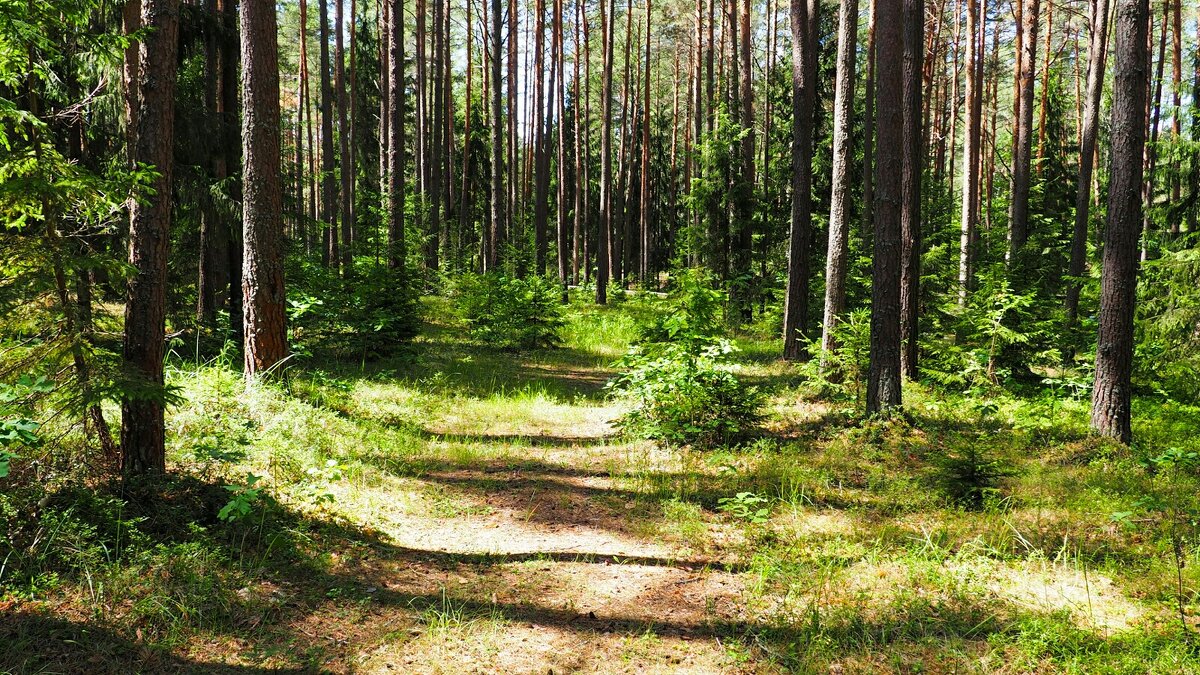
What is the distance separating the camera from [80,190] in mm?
4082

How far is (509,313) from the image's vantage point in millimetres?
15352

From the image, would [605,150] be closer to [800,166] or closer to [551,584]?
[800,166]

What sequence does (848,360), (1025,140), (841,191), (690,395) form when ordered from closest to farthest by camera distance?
(690,395)
(848,360)
(841,191)
(1025,140)

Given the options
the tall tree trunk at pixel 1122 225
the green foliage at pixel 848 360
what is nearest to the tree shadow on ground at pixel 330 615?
the tall tree trunk at pixel 1122 225

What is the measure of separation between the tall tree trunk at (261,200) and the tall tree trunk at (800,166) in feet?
28.2

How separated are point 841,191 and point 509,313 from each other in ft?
26.5

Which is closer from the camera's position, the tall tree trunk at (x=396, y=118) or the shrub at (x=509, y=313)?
the tall tree trunk at (x=396, y=118)

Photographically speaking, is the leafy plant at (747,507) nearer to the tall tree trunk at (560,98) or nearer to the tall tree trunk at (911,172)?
the tall tree trunk at (911,172)

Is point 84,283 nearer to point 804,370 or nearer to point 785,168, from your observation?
point 804,370

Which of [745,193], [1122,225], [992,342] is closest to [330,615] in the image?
[1122,225]

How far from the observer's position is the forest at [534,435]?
147 inches

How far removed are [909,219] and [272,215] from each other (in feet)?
28.9

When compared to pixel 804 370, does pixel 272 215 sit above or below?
above

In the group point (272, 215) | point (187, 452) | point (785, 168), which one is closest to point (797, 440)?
point (187, 452)
